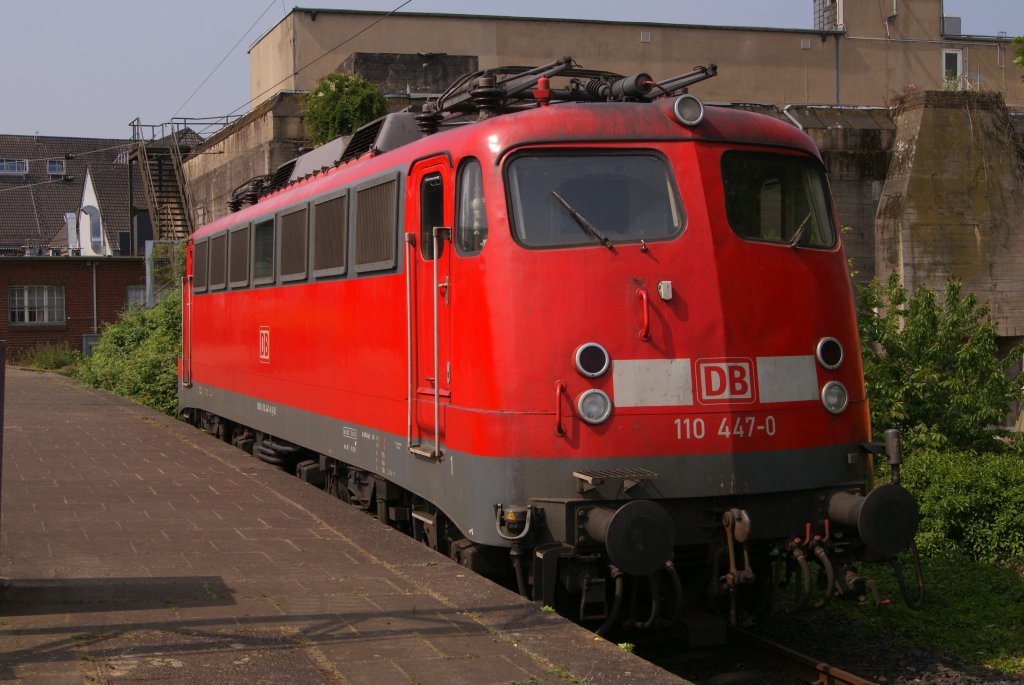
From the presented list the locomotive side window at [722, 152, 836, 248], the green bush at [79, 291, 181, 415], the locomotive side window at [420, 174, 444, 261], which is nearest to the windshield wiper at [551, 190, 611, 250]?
the locomotive side window at [722, 152, 836, 248]

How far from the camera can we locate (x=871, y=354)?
13773mm

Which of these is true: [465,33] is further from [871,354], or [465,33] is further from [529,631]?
[529,631]

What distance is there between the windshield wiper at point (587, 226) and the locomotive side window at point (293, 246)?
4499mm

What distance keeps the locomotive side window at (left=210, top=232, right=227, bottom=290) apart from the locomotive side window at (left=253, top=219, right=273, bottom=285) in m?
1.91

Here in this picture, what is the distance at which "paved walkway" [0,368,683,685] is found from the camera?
5.77 m

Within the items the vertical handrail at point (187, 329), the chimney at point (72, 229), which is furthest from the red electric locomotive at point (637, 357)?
the chimney at point (72, 229)

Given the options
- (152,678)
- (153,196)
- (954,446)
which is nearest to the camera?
(152,678)

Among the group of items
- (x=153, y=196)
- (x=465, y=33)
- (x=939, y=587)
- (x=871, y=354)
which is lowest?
(x=939, y=587)

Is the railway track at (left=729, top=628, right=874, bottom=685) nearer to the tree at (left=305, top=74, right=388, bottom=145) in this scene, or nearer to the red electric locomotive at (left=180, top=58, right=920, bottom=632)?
the red electric locomotive at (left=180, top=58, right=920, bottom=632)

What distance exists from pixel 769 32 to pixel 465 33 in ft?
25.9

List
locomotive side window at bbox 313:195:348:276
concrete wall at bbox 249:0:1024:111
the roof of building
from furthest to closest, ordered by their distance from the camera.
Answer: the roof of building < concrete wall at bbox 249:0:1024:111 < locomotive side window at bbox 313:195:348:276

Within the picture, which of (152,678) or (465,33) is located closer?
(152,678)

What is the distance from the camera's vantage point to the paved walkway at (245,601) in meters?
5.77

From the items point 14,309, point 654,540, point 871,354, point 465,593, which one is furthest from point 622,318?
point 14,309
